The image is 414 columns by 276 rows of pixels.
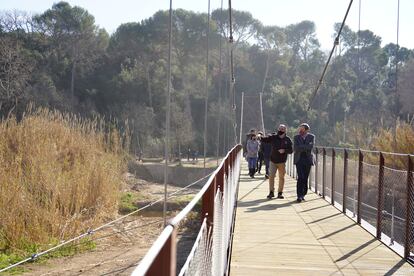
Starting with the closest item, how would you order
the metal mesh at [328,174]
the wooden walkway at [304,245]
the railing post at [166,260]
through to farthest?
1. the railing post at [166,260]
2. the wooden walkway at [304,245]
3. the metal mesh at [328,174]

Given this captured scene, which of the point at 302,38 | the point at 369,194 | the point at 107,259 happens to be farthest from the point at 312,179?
the point at 302,38

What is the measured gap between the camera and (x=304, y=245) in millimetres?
5816

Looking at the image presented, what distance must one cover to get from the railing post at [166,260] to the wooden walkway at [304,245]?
3.16 meters

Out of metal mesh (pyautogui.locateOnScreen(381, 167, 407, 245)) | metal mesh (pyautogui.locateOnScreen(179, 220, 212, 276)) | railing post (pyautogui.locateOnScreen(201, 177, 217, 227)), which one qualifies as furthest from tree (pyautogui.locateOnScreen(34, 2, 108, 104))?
metal mesh (pyautogui.locateOnScreen(179, 220, 212, 276))

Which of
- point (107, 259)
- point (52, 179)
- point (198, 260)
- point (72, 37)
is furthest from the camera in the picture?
point (72, 37)

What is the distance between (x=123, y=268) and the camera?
748 centimetres

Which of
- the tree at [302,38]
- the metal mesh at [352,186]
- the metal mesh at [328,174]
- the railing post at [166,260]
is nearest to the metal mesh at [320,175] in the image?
the metal mesh at [328,174]

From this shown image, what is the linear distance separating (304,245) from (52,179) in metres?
3.81

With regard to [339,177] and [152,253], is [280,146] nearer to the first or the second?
[339,177]

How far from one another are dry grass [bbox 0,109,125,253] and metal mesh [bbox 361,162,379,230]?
3.56m

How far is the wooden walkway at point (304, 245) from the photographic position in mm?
4789

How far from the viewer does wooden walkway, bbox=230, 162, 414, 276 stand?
4789 mm

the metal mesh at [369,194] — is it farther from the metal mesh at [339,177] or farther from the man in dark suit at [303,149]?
the man in dark suit at [303,149]

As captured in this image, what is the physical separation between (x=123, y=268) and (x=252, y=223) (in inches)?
62.8
